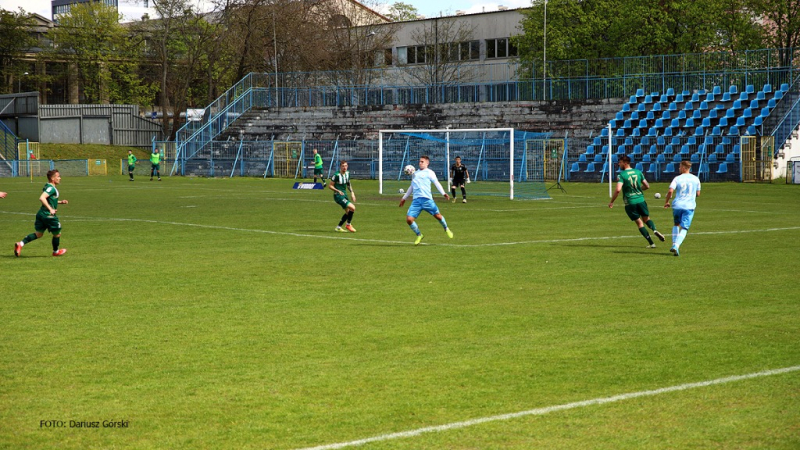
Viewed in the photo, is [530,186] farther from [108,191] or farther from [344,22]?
[344,22]

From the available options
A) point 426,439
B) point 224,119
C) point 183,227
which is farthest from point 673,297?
point 224,119

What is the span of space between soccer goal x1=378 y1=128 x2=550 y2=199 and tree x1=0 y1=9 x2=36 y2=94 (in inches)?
1857

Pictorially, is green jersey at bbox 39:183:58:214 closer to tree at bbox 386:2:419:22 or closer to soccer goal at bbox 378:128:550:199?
soccer goal at bbox 378:128:550:199

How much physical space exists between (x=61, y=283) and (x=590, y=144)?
42288mm

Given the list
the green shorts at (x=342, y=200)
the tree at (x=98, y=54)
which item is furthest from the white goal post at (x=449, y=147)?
the tree at (x=98, y=54)

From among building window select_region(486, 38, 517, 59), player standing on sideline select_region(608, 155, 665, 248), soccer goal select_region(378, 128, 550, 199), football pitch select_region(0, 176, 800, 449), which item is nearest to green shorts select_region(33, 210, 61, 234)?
football pitch select_region(0, 176, 800, 449)

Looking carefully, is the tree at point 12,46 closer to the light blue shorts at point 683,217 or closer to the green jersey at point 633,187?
the green jersey at point 633,187

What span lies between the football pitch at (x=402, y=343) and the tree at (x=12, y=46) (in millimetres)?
74814

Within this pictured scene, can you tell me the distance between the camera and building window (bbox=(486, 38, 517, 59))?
278 feet

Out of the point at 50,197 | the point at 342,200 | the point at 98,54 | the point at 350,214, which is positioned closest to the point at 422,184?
the point at 350,214

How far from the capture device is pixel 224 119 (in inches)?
2667

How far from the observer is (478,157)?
53.0 m

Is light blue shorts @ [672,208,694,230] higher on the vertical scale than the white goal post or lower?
lower

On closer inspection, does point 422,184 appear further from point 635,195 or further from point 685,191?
point 685,191
